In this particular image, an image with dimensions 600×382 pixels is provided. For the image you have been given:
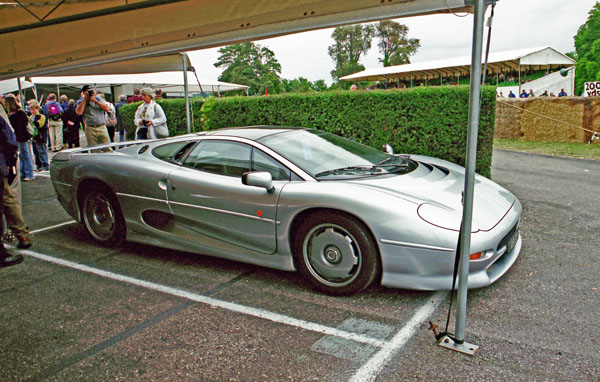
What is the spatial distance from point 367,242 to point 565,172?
7136 millimetres

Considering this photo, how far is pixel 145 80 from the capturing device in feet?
60.0

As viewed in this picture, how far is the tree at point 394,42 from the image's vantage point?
70.7 m

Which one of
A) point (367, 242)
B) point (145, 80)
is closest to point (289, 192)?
point (367, 242)

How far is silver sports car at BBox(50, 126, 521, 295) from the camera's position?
312 centimetres

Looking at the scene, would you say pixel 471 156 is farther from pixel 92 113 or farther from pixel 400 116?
pixel 92 113

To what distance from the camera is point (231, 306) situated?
334 cm

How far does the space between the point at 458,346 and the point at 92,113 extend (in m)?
7.78

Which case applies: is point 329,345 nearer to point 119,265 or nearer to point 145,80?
point 119,265

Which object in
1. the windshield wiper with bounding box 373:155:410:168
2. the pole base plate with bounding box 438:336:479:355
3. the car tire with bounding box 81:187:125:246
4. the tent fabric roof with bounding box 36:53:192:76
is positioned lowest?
the pole base plate with bounding box 438:336:479:355

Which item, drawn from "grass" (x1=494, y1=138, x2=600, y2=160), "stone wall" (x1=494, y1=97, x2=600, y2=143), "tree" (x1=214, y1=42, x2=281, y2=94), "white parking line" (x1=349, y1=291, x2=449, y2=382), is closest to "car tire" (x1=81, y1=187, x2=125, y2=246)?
"white parking line" (x1=349, y1=291, x2=449, y2=382)

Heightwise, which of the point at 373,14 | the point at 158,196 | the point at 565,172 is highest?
the point at 373,14

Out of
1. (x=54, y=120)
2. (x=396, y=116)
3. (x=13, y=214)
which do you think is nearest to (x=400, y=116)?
(x=396, y=116)

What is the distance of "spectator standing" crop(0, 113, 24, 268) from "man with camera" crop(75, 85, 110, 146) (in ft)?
11.4

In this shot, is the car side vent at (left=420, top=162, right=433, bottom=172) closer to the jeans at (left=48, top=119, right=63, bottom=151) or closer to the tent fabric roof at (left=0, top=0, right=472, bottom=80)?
the tent fabric roof at (left=0, top=0, right=472, bottom=80)
